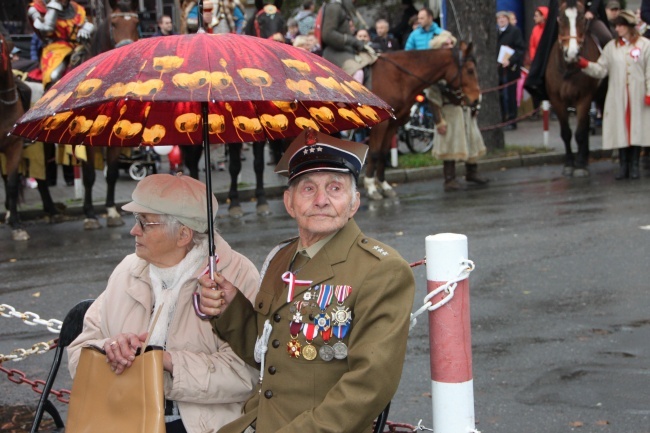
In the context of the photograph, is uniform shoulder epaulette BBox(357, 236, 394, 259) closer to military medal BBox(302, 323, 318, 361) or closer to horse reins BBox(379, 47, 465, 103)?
military medal BBox(302, 323, 318, 361)

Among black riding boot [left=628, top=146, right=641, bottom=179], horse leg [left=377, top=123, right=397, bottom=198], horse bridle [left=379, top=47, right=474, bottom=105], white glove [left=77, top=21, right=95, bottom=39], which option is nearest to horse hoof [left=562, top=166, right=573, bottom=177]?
black riding boot [left=628, top=146, right=641, bottom=179]

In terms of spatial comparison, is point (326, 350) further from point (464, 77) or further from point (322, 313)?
point (464, 77)

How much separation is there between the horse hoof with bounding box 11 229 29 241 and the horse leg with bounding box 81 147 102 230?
889 millimetres

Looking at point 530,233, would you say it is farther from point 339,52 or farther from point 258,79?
point 258,79

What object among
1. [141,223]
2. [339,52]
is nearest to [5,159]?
[339,52]

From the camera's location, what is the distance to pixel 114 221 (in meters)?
13.9

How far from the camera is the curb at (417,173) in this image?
15.2 metres

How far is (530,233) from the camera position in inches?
435

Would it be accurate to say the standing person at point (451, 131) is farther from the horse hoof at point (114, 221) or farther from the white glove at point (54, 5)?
the white glove at point (54, 5)

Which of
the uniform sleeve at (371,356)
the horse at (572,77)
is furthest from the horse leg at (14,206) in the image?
the uniform sleeve at (371,356)

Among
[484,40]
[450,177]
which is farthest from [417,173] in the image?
[484,40]

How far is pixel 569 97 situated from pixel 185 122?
481 inches

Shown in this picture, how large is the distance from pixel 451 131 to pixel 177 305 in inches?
465

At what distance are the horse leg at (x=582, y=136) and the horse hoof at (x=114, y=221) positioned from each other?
6583 millimetres
